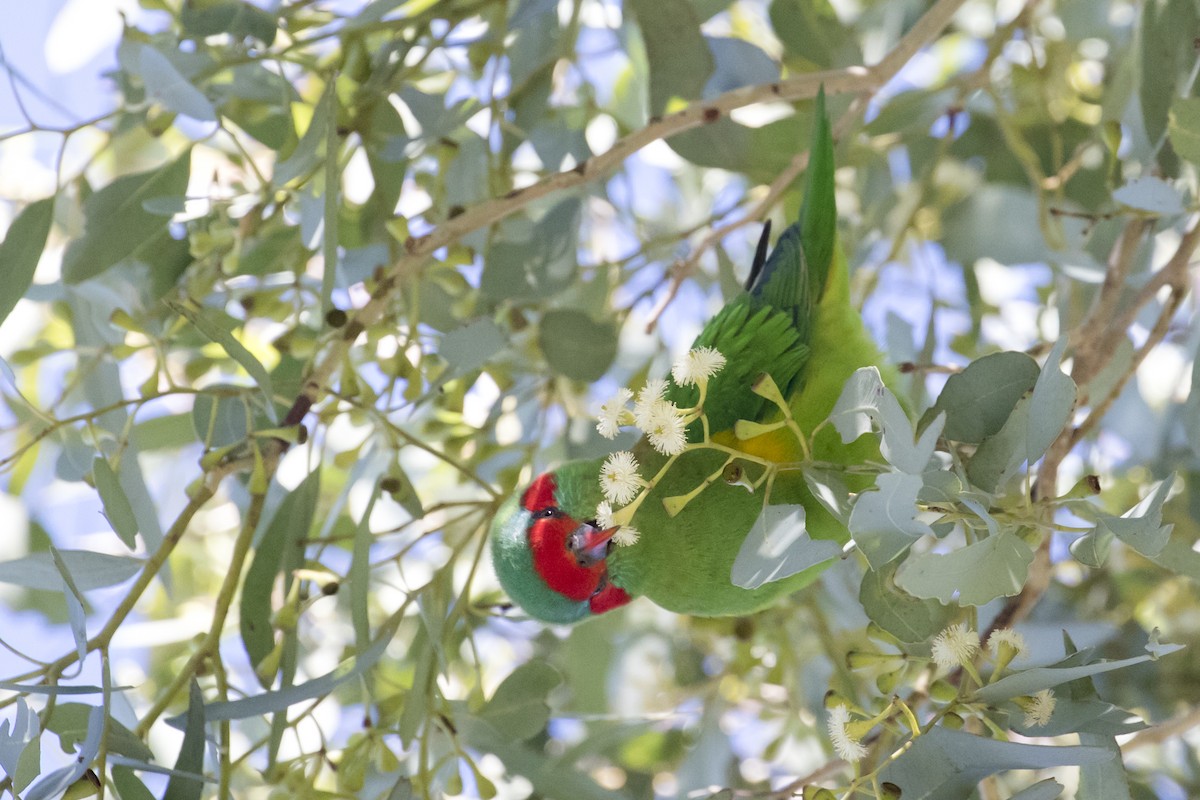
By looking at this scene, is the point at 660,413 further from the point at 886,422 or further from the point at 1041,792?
the point at 1041,792

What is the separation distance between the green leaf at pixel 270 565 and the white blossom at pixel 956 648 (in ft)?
2.59

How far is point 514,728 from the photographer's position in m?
1.40

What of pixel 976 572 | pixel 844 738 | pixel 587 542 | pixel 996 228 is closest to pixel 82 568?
pixel 587 542

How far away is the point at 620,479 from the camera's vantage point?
40.6 inches

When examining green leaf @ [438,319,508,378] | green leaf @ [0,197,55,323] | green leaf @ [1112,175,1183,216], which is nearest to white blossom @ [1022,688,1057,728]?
green leaf @ [1112,175,1183,216]

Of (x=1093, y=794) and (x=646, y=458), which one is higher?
(x=646, y=458)

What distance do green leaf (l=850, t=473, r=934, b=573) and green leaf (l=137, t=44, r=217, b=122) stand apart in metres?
0.89

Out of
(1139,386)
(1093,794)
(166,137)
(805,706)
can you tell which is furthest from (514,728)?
(166,137)

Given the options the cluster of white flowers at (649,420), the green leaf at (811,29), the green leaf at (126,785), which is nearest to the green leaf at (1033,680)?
the cluster of white flowers at (649,420)

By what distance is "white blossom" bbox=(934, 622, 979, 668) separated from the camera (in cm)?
95

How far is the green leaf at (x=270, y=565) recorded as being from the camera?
1.36 meters

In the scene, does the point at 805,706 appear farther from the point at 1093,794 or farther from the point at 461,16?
the point at 461,16

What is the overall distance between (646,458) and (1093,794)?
0.74 meters

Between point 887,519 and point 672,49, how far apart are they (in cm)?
92
